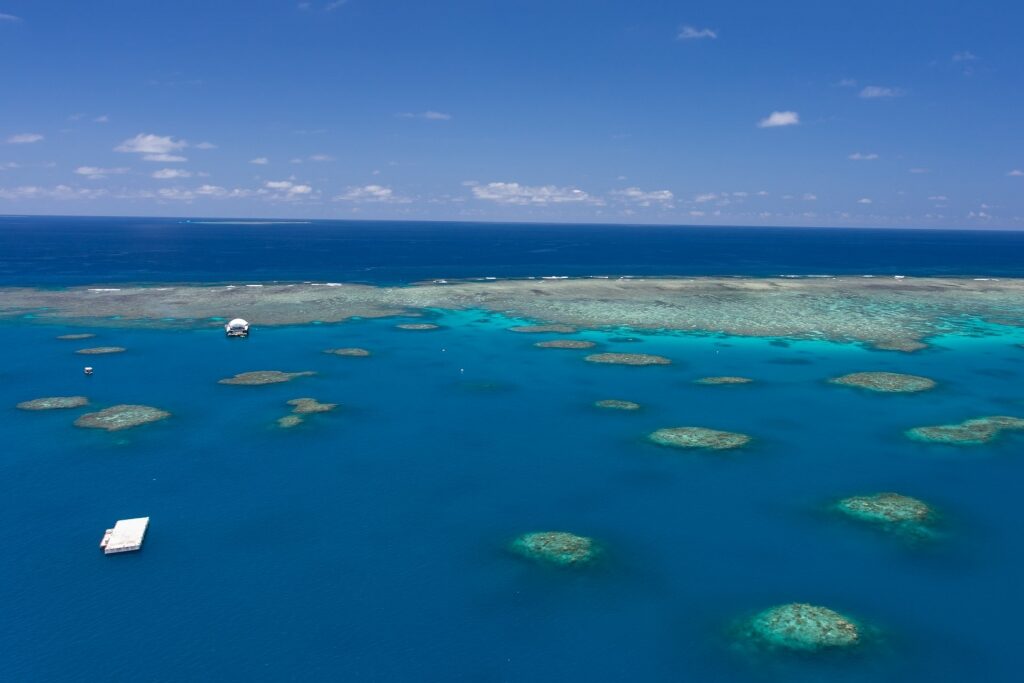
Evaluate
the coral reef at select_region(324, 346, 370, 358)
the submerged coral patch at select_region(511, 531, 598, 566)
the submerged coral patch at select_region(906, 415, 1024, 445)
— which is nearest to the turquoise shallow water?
the submerged coral patch at select_region(511, 531, 598, 566)

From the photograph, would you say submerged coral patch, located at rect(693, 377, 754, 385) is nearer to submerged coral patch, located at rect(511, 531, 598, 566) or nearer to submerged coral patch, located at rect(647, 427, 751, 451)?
submerged coral patch, located at rect(647, 427, 751, 451)

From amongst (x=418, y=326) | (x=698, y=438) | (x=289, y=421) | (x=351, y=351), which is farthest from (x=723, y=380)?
(x=418, y=326)

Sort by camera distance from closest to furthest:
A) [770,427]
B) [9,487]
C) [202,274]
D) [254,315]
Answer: [9,487], [770,427], [254,315], [202,274]

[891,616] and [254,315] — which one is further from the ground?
[254,315]

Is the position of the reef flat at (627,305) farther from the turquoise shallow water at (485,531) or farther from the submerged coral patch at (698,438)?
the submerged coral patch at (698,438)

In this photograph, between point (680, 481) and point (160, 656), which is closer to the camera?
point (160, 656)

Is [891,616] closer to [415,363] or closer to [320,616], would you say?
[320,616]

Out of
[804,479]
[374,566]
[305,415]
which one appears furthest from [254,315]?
[804,479]
